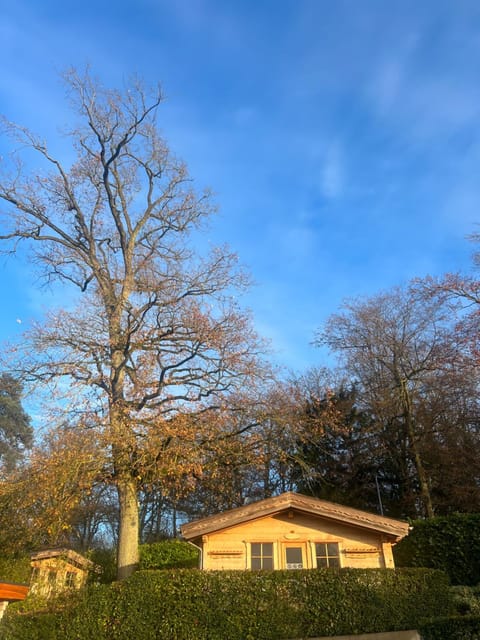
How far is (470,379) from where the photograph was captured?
2266cm

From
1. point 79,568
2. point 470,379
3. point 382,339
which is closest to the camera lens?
point 79,568

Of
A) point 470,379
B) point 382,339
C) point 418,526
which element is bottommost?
point 418,526

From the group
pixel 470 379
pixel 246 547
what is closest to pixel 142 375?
pixel 246 547

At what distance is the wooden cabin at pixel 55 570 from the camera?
46.2ft

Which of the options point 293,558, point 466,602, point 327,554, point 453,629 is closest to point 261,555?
point 293,558

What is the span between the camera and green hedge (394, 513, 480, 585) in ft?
49.9

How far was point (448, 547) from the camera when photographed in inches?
619

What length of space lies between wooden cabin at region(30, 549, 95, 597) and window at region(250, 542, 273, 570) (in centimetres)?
542

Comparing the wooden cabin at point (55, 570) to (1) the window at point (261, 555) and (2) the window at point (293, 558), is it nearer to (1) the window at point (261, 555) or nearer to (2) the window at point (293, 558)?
(1) the window at point (261, 555)

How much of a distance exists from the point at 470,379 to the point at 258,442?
526 inches

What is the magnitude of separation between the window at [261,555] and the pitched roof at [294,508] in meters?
0.82

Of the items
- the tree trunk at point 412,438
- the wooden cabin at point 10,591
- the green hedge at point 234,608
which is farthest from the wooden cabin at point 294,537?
the tree trunk at point 412,438

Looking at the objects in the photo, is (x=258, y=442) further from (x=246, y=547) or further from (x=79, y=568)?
(x=79, y=568)

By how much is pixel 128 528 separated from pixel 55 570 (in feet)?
11.8
